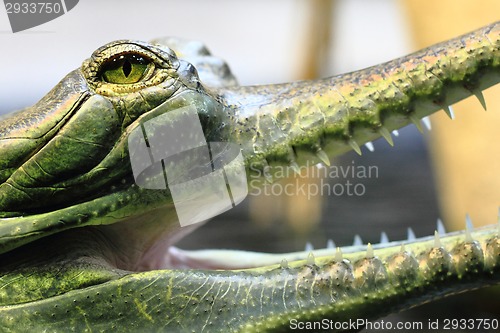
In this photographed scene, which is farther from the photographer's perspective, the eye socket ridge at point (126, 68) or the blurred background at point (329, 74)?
the blurred background at point (329, 74)

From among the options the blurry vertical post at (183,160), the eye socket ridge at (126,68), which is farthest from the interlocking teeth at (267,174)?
the eye socket ridge at (126,68)

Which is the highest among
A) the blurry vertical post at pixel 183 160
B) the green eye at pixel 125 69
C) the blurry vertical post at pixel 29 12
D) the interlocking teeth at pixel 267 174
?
A: the blurry vertical post at pixel 29 12

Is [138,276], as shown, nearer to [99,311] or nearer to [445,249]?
[99,311]

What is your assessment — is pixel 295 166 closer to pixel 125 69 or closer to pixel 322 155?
pixel 322 155

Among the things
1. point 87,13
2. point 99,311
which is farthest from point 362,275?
point 87,13

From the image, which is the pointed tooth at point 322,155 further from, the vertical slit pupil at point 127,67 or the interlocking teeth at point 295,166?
the vertical slit pupil at point 127,67

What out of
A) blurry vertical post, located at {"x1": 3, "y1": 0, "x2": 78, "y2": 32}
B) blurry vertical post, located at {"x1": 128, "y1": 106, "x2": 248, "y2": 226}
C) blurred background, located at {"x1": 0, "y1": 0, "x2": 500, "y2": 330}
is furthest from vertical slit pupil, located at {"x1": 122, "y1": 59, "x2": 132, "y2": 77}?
blurry vertical post, located at {"x1": 3, "y1": 0, "x2": 78, "y2": 32}

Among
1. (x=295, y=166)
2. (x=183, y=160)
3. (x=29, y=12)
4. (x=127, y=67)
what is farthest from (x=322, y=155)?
(x=29, y=12)
